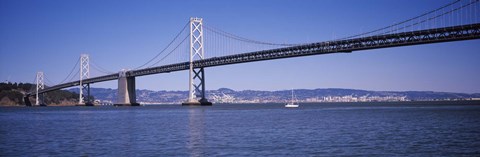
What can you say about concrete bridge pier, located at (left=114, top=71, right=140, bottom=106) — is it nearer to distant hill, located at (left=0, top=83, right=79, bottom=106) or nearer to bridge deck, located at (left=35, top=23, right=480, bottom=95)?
bridge deck, located at (left=35, top=23, right=480, bottom=95)

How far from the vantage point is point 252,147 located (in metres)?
18.0

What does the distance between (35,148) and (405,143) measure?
1146 centimetres

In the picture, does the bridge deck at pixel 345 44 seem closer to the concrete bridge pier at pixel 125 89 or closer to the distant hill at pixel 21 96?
the concrete bridge pier at pixel 125 89

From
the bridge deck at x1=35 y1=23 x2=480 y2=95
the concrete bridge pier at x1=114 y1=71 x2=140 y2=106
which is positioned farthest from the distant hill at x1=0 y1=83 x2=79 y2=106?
the bridge deck at x1=35 y1=23 x2=480 y2=95

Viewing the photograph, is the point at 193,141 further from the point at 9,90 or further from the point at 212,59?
the point at 9,90

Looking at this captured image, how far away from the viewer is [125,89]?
93.9 metres

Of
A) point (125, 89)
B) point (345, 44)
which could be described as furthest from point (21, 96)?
point (345, 44)

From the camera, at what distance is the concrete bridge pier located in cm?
9338

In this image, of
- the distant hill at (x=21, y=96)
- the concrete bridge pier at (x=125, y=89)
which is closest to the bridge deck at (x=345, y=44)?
the concrete bridge pier at (x=125, y=89)

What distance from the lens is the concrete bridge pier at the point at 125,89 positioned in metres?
93.4

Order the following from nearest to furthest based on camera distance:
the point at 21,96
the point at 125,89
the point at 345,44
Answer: the point at 345,44 → the point at 125,89 → the point at 21,96

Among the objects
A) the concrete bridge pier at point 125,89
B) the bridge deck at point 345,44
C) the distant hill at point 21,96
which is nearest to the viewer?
the bridge deck at point 345,44

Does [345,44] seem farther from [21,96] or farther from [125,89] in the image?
[21,96]

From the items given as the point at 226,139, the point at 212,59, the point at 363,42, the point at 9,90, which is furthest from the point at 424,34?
the point at 9,90
